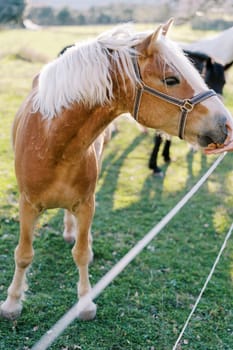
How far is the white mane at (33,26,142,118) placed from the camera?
240 centimetres

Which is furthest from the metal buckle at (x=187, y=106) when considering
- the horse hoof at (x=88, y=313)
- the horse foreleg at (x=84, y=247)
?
the horse hoof at (x=88, y=313)

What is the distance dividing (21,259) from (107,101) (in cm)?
143

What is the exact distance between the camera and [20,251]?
127 inches

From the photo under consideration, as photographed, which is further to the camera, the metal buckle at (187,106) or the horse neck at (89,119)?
the horse neck at (89,119)

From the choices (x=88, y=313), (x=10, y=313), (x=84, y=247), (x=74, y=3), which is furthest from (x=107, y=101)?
(x=74, y=3)

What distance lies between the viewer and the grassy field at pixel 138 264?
3223 millimetres

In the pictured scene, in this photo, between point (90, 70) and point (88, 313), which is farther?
point (88, 313)

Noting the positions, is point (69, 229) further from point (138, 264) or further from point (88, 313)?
point (88, 313)

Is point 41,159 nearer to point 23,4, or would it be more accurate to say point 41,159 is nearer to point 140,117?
point 140,117

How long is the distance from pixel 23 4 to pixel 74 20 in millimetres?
6366

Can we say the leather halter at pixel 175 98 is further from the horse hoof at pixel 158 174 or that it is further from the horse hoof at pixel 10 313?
the horse hoof at pixel 158 174

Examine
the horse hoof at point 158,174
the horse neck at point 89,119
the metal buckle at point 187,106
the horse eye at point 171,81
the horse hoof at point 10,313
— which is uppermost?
the horse eye at point 171,81

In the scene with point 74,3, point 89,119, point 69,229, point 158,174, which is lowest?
point 74,3

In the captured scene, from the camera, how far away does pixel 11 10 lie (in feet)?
66.2
